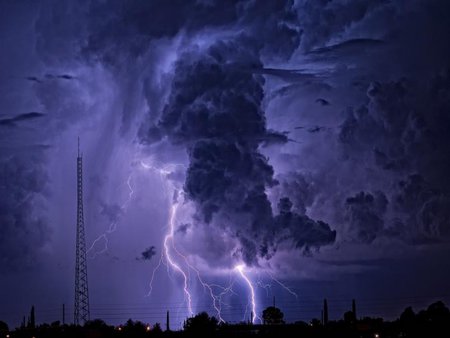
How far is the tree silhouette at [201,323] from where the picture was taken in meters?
98.8

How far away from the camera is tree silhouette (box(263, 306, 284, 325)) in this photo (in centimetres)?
13538

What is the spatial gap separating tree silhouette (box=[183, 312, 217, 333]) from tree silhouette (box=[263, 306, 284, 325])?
79.7ft

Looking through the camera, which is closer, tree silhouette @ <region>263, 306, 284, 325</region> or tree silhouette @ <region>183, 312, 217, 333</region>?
tree silhouette @ <region>183, 312, 217, 333</region>

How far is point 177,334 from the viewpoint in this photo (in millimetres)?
90562

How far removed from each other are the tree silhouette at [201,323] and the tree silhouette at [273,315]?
24291 mm

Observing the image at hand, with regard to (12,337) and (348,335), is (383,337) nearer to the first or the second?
(348,335)

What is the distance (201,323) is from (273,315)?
3329cm

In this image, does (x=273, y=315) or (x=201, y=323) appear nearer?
(x=201, y=323)

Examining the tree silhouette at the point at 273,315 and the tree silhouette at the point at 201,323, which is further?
the tree silhouette at the point at 273,315

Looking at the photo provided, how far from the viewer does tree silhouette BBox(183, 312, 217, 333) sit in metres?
98.8

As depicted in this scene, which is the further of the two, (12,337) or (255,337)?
(12,337)

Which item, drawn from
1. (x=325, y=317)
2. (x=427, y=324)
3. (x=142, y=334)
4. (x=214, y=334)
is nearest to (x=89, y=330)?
(x=142, y=334)

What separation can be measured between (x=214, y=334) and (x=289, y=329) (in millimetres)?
10295

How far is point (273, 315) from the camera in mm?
137125
